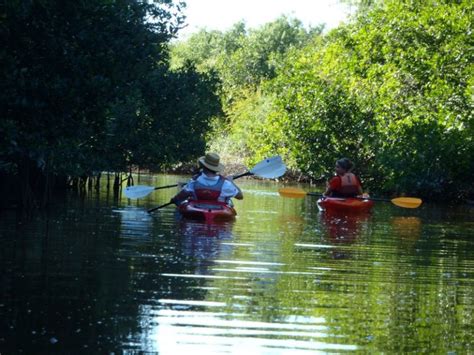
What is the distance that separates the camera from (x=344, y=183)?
71.2 ft

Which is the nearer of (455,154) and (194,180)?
(194,180)

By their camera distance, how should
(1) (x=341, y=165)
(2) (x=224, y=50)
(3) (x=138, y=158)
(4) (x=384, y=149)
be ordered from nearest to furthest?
(1) (x=341, y=165), (3) (x=138, y=158), (4) (x=384, y=149), (2) (x=224, y=50)

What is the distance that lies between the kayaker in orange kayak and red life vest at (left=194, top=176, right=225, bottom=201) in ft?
16.1

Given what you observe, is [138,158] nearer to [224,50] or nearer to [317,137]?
[317,137]

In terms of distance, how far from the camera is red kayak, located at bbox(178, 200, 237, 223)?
17.0m

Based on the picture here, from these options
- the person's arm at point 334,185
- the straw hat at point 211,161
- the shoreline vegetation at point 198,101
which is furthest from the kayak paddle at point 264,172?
the straw hat at point 211,161

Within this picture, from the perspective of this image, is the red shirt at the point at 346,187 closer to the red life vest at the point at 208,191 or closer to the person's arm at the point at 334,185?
the person's arm at the point at 334,185

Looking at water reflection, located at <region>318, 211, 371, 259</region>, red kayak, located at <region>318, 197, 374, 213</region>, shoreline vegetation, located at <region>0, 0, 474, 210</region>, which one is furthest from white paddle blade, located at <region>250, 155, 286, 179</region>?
shoreline vegetation, located at <region>0, 0, 474, 210</region>

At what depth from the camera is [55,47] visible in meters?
14.9

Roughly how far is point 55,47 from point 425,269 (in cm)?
637

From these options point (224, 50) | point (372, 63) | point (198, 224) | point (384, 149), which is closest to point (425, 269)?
point (198, 224)

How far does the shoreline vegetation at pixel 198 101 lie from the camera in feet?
49.6

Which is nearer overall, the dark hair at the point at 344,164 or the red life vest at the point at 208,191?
the red life vest at the point at 208,191

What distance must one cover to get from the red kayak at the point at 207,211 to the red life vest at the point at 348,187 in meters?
4.88
